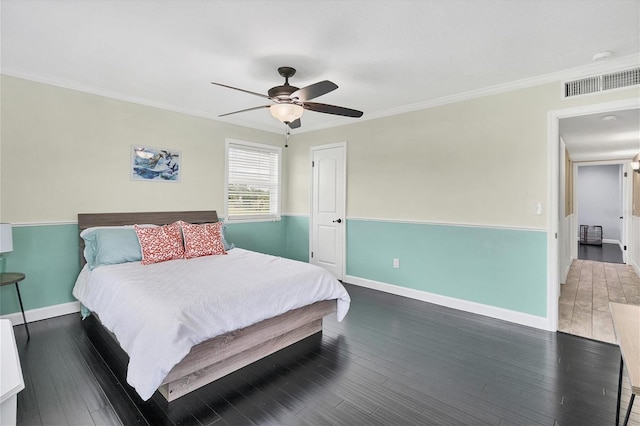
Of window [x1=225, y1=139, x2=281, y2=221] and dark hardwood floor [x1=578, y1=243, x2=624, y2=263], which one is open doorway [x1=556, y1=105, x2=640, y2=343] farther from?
window [x1=225, y1=139, x2=281, y2=221]

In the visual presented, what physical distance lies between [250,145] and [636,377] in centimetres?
499

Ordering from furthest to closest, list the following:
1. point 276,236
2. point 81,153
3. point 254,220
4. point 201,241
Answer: point 276,236, point 254,220, point 201,241, point 81,153

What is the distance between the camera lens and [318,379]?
2.31 meters

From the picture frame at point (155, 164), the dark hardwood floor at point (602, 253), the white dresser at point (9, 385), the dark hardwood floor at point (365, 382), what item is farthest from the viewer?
the dark hardwood floor at point (602, 253)

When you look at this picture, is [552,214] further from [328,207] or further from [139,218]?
[139,218]

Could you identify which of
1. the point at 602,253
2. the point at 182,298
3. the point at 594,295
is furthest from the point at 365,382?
the point at 602,253

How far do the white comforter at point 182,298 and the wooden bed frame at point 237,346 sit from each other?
10 cm

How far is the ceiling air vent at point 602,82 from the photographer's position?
2.80 m

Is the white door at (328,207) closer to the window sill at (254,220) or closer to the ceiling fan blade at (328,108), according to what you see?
the window sill at (254,220)

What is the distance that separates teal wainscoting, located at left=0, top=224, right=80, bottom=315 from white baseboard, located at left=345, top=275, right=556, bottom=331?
3.61 m

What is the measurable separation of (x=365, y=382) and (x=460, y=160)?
9.03ft

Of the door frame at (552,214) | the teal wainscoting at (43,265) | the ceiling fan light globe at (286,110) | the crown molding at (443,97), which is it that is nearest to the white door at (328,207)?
the crown molding at (443,97)

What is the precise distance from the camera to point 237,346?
2344 millimetres

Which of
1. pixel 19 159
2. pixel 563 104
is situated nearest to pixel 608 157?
pixel 563 104
